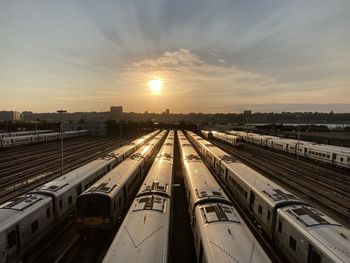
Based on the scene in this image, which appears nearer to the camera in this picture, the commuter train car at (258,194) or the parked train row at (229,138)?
the commuter train car at (258,194)

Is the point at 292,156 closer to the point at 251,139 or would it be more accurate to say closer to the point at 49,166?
the point at 251,139

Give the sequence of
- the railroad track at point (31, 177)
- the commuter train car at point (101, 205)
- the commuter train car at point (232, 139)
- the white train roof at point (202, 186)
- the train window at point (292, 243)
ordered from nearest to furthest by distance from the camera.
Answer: the train window at point (292, 243) → the white train roof at point (202, 186) → the commuter train car at point (101, 205) → the railroad track at point (31, 177) → the commuter train car at point (232, 139)

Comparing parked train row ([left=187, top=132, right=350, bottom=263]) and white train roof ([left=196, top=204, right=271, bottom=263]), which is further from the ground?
white train roof ([left=196, top=204, right=271, bottom=263])

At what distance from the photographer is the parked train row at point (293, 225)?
13.9 metres

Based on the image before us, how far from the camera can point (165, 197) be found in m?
20.8

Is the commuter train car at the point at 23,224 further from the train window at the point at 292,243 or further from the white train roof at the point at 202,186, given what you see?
the train window at the point at 292,243

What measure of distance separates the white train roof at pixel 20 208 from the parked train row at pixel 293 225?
15.5m

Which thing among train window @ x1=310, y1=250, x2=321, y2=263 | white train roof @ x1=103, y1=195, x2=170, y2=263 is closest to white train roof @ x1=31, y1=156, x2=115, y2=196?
white train roof @ x1=103, y1=195, x2=170, y2=263

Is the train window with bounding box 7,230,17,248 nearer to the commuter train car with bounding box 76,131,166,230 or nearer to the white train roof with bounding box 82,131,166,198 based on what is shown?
the commuter train car with bounding box 76,131,166,230

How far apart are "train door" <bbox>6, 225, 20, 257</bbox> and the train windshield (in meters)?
4.25

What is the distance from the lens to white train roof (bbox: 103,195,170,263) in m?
12.1

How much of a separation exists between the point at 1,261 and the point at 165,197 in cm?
1007

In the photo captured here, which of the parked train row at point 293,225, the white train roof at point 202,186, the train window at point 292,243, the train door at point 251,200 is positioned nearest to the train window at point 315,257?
the parked train row at point 293,225

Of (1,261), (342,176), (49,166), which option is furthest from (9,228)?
(342,176)
